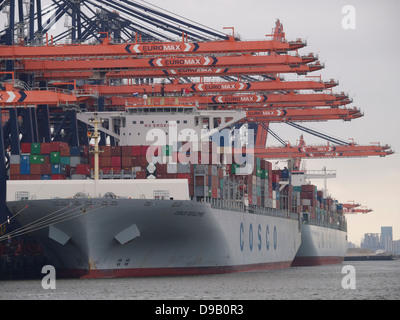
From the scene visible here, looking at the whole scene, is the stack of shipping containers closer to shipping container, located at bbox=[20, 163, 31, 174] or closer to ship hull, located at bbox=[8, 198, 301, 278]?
shipping container, located at bbox=[20, 163, 31, 174]

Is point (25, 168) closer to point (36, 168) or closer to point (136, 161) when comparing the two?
point (36, 168)

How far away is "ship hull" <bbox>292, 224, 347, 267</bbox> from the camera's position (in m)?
81.4

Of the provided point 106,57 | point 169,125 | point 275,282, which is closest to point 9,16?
point 106,57

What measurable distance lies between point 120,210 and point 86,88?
2282 centimetres

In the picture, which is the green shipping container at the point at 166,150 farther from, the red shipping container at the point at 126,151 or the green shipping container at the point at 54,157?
the green shipping container at the point at 54,157

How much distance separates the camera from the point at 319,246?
8781cm

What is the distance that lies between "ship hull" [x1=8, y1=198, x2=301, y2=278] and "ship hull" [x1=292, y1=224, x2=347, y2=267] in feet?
99.6

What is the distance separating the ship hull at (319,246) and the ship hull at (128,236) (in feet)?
99.6

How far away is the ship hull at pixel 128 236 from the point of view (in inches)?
1793

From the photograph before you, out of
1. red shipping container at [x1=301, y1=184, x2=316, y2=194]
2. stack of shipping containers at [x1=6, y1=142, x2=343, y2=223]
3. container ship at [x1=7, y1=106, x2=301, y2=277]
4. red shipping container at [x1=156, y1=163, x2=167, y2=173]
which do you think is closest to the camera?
container ship at [x1=7, y1=106, x2=301, y2=277]

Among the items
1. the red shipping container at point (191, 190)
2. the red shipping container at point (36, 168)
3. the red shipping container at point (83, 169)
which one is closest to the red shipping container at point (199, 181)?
the red shipping container at point (191, 190)

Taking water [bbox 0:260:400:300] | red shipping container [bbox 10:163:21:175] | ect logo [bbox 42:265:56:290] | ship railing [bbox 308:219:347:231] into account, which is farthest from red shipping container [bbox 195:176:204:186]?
ship railing [bbox 308:219:347:231]

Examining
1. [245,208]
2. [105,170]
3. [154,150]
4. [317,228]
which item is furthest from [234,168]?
[317,228]

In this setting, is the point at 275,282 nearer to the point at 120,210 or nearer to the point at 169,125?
the point at 120,210
